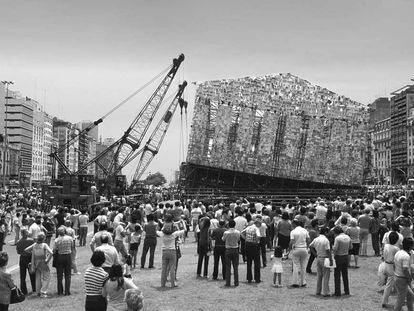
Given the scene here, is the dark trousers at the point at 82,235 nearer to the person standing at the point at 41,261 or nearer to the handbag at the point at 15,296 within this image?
the person standing at the point at 41,261

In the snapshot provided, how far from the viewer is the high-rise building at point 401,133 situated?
424 feet

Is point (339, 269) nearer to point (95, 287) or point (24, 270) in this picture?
point (95, 287)

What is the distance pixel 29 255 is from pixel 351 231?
33.5 feet

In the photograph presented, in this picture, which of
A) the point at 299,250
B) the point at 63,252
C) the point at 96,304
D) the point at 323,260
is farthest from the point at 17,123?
the point at 96,304

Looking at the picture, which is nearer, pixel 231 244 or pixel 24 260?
pixel 24 260

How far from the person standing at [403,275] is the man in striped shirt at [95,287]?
238 inches

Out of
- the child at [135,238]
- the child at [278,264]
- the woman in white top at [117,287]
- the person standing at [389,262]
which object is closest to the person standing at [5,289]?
the woman in white top at [117,287]

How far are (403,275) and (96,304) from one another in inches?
248

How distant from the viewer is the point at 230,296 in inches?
584

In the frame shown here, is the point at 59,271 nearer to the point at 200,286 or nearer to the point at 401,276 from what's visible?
the point at 200,286

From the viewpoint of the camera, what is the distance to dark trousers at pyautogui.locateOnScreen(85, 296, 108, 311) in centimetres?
932

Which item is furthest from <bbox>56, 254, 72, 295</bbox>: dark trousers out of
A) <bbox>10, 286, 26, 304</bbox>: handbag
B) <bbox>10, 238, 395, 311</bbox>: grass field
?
<bbox>10, 286, 26, 304</bbox>: handbag

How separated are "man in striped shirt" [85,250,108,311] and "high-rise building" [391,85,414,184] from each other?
126 metres

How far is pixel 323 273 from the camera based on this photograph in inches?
586
